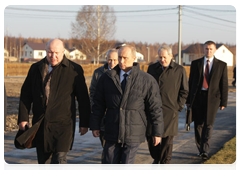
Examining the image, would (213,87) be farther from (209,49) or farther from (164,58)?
(164,58)

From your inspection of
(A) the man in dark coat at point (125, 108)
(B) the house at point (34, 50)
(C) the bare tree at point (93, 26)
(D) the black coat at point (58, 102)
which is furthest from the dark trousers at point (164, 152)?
(B) the house at point (34, 50)

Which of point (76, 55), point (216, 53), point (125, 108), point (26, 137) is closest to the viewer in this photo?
point (125, 108)

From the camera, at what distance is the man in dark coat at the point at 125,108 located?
4.60m

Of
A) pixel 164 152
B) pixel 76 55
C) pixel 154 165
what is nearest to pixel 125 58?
pixel 164 152

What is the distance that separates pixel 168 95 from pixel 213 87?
137 cm

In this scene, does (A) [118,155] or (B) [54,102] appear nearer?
(A) [118,155]

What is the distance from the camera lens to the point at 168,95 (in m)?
6.31

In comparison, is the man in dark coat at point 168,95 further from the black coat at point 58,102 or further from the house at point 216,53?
the house at point 216,53

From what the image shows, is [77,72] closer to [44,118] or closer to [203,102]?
[44,118]

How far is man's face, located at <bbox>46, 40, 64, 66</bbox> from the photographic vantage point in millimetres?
4898

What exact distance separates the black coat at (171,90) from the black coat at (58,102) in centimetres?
169

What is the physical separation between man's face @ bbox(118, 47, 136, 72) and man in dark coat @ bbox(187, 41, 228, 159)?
2887 millimetres

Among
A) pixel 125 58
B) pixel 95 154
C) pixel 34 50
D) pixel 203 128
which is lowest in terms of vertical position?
pixel 95 154
